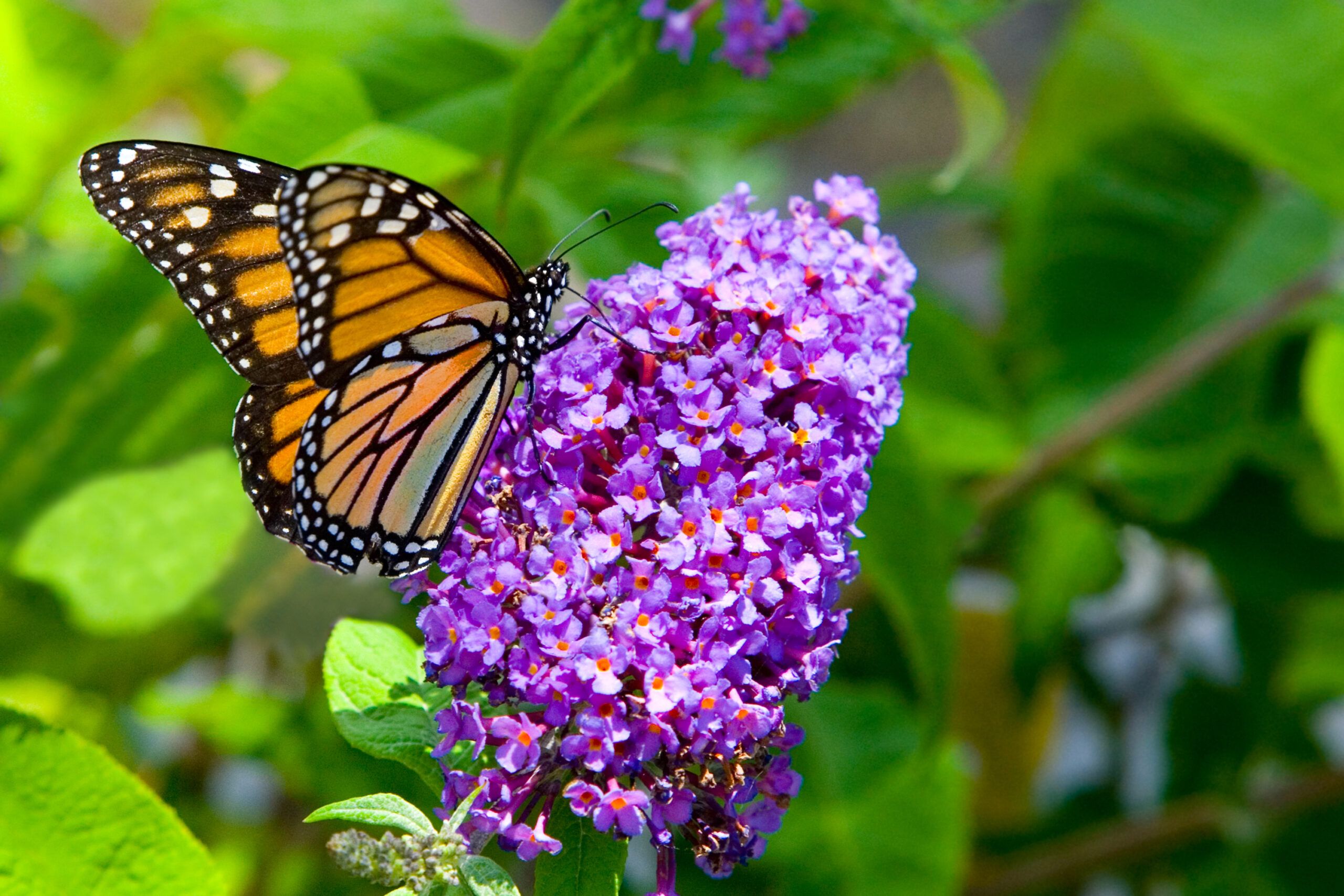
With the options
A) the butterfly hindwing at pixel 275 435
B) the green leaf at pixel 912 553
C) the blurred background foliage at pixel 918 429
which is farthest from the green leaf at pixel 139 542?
the green leaf at pixel 912 553

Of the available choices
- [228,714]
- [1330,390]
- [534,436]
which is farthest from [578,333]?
[228,714]

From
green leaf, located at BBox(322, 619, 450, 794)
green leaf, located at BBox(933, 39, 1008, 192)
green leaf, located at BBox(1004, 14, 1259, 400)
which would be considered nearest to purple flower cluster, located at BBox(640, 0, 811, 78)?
green leaf, located at BBox(933, 39, 1008, 192)

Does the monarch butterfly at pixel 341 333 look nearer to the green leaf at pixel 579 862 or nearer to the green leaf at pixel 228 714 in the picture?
the green leaf at pixel 579 862

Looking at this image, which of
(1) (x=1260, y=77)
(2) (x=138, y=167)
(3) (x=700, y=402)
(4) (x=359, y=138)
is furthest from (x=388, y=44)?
(1) (x=1260, y=77)

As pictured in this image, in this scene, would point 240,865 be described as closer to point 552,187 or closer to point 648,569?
point 552,187

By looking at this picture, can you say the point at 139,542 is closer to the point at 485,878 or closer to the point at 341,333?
the point at 341,333

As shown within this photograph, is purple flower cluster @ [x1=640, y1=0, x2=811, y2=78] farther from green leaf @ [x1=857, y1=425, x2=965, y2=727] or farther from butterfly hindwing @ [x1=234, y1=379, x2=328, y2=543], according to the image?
butterfly hindwing @ [x1=234, y1=379, x2=328, y2=543]
